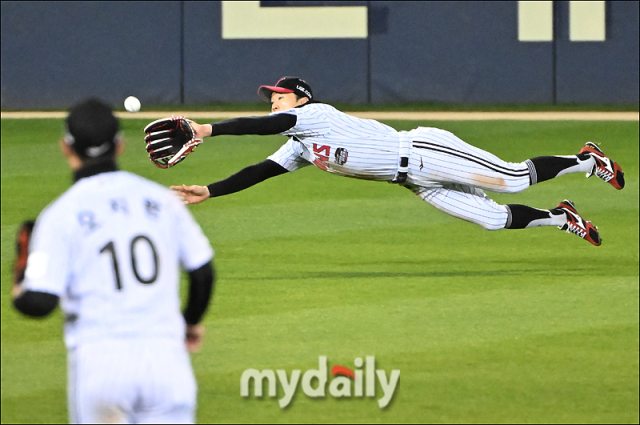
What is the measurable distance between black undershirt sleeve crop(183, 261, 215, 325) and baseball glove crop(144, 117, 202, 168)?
62 cm

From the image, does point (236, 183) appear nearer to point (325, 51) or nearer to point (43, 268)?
point (43, 268)

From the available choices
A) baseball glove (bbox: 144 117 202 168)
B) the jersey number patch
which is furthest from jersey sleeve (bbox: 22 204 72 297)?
baseball glove (bbox: 144 117 202 168)

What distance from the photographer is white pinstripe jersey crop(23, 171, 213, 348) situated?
10.3ft

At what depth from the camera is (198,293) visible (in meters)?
3.52

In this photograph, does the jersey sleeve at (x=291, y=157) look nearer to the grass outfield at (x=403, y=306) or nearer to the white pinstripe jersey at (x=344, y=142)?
the white pinstripe jersey at (x=344, y=142)

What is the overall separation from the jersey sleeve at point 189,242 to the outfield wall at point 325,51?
58.4ft

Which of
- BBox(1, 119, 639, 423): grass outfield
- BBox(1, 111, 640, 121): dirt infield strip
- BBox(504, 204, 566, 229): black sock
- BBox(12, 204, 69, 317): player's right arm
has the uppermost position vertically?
BBox(1, 111, 640, 121): dirt infield strip

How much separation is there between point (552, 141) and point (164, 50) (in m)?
7.79

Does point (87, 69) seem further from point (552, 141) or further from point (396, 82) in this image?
point (552, 141)

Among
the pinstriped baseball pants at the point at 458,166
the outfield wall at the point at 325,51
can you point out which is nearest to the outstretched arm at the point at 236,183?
the pinstriped baseball pants at the point at 458,166

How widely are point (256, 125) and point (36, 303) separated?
1.49 m

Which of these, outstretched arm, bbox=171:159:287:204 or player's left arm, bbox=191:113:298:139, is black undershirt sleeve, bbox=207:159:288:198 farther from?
player's left arm, bbox=191:113:298:139

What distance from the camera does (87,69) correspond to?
2125 centimetres

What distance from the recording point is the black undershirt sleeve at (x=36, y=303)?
122 inches
